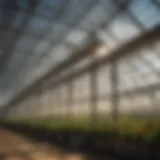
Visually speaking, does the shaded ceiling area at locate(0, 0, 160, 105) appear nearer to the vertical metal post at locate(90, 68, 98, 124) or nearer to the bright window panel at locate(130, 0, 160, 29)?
the bright window panel at locate(130, 0, 160, 29)

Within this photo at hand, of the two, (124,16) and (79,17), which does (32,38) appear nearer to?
(79,17)

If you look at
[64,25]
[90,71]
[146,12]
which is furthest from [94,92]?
[146,12]

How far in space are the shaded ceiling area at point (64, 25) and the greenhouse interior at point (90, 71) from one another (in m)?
0.05

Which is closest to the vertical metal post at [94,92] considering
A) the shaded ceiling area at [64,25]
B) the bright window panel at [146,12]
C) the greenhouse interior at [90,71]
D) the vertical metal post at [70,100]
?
the greenhouse interior at [90,71]

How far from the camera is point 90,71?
20.0m

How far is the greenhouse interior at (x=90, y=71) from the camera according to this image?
12547 millimetres

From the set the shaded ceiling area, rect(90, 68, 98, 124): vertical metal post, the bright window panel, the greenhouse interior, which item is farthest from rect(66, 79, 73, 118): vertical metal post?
the bright window panel

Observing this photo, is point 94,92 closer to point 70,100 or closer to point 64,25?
point 64,25

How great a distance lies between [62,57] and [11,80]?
941 inches

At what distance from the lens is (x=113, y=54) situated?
50.9 ft

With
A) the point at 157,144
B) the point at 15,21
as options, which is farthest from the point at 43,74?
the point at 157,144

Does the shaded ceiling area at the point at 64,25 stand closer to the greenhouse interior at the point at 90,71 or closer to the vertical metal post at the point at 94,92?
the greenhouse interior at the point at 90,71

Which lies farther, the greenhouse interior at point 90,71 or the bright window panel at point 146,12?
the bright window panel at point 146,12

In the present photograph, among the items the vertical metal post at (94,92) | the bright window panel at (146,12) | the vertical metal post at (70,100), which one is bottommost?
the vertical metal post at (94,92)
